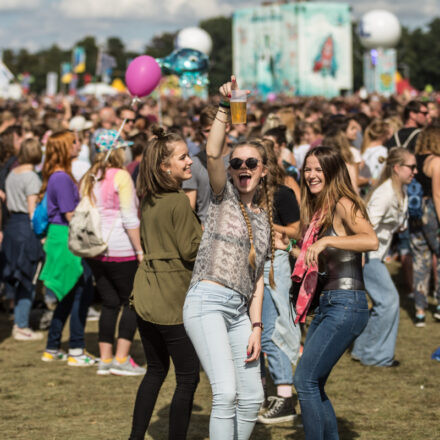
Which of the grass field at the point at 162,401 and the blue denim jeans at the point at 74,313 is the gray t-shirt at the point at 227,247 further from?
the blue denim jeans at the point at 74,313

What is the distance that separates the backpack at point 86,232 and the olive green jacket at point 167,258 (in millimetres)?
1690

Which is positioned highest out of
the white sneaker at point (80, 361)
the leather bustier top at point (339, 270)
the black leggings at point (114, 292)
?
the leather bustier top at point (339, 270)

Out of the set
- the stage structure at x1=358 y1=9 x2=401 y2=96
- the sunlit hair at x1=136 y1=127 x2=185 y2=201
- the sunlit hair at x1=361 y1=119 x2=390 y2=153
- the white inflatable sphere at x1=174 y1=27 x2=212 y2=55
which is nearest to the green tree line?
the white inflatable sphere at x1=174 y1=27 x2=212 y2=55

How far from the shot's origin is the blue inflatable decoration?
23.1ft

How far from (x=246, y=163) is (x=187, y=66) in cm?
374

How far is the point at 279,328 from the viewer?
5391 millimetres

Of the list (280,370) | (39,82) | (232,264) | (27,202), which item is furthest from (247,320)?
(39,82)

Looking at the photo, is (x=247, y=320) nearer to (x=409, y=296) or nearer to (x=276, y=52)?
(x=409, y=296)

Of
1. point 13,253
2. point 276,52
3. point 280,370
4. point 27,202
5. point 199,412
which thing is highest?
point 276,52

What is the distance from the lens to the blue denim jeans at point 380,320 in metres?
6.55

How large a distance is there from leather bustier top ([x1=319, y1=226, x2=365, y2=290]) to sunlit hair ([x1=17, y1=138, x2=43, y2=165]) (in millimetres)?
4232

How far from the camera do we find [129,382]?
6133 millimetres

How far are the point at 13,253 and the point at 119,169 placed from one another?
7.53 feet

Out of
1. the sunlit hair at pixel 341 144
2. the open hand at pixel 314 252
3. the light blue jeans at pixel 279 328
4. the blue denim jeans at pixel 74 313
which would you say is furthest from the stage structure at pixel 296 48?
the open hand at pixel 314 252
